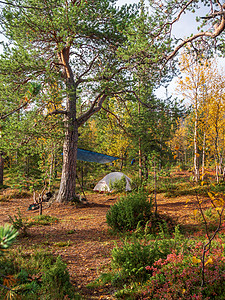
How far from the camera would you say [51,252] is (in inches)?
145

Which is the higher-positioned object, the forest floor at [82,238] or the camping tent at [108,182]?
the camping tent at [108,182]

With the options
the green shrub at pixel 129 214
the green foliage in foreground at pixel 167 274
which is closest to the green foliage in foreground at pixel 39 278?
the green foliage in foreground at pixel 167 274

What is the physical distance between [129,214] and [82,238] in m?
1.16

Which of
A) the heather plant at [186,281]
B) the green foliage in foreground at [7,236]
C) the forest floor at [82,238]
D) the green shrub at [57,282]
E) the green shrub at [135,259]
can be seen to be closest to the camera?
the green foliage in foreground at [7,236]

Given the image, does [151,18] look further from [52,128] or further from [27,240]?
[27,240]

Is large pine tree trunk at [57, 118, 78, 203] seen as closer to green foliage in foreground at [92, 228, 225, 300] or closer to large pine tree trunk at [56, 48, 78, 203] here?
large pine tree trunk at [56, 48, 78, 203]

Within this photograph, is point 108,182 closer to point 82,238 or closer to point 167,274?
point 82,238

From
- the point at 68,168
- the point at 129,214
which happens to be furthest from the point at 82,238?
the point at 68,168

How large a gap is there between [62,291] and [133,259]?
3.11 ft

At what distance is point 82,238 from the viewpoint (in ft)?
15.3

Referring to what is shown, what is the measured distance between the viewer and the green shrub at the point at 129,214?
4832 mm

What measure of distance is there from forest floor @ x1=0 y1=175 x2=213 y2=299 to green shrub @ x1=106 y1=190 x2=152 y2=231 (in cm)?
34

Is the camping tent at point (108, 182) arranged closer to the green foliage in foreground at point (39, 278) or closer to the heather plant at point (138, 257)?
the green foliage in foreground at point (39, 278)

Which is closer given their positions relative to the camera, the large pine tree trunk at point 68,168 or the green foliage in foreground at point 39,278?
the green foliage in foreground at point 39,278
